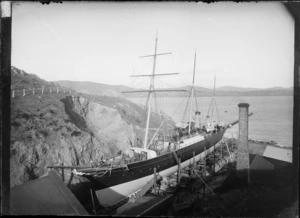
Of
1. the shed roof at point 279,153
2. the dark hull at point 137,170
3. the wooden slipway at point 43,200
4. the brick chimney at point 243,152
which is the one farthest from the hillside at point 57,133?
the shed roof at point 279,153

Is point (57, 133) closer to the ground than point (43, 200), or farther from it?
farther from it

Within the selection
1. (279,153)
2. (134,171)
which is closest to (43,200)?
(134,171)

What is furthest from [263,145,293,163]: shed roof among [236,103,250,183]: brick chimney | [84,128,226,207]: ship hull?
[84,128,226,207]: ship hull

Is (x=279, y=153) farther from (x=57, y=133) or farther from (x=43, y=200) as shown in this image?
(x=57, y=133)

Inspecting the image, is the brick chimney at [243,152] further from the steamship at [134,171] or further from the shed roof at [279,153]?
the steamship at [134,171]

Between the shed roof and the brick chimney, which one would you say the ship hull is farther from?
the shed roof

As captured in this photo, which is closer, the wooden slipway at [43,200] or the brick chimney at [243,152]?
the wooden slipway at [43,200]

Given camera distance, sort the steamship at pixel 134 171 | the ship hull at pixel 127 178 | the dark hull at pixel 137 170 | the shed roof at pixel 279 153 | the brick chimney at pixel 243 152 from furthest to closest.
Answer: the shed roof at pixel 279 153 < the ship hull at pixel 127 178 < the dark hull at pixel 137 170 < the steamship at pixel 134 171 < the brick chimney at pixel 243 152
